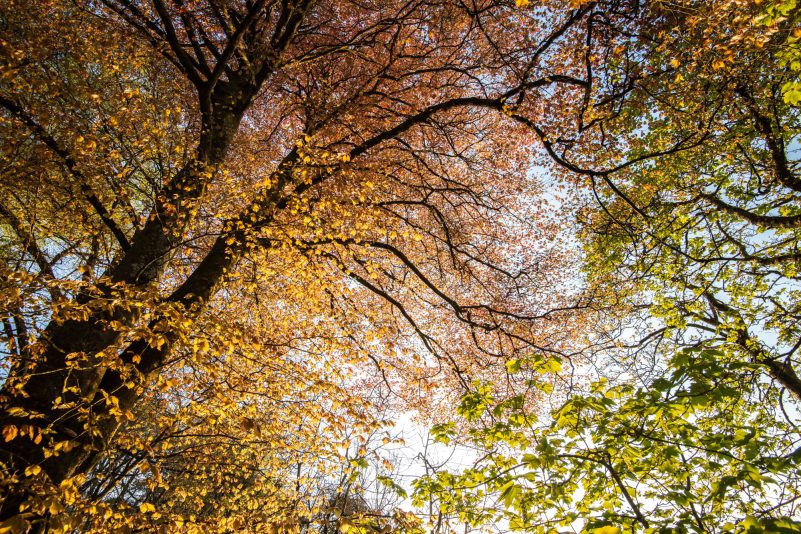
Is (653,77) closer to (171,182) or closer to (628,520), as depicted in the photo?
(628,520)

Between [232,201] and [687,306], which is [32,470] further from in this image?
[687,306]

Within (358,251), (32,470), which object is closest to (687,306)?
(358,251)

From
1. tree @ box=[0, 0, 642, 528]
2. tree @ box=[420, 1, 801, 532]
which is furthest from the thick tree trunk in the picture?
tree @ box=[420, 1, 801, 532]

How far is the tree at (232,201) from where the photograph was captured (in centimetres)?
391

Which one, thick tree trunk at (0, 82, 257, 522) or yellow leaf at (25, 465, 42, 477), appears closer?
yellow leaf at (25, 465, 42, 477)

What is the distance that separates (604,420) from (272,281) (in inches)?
267

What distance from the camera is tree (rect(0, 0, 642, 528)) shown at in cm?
391

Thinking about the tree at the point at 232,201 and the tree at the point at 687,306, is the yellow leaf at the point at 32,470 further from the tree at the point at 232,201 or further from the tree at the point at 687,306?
the tree at the point at 687,306

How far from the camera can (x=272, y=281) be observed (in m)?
8.22

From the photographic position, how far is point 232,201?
7.44 meters

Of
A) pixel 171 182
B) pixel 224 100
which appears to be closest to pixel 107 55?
pixel 224 100

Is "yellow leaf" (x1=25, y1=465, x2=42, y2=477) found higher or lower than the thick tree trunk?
lower

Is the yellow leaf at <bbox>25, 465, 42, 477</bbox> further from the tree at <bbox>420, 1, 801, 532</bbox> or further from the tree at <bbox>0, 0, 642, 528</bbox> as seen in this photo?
the tree at <bbox>420, 1, 801, 532</bbox>

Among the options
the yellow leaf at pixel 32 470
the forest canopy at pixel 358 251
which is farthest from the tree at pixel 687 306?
the yellow leaf at pixel 32 470
